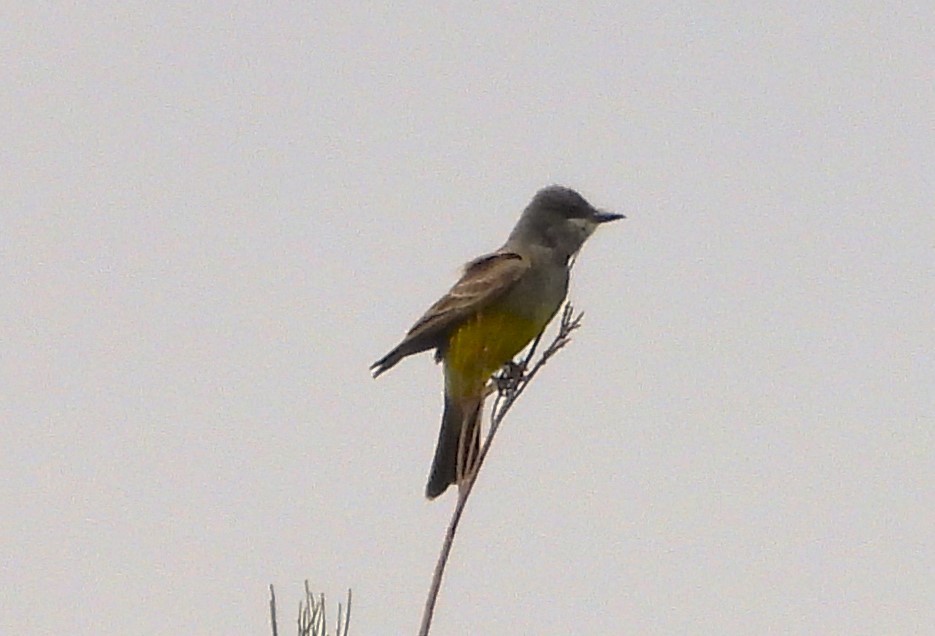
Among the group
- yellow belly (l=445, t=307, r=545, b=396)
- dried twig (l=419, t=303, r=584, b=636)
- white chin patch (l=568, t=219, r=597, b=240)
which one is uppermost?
white chin patch (l=568, t=219, r=597, b=240)

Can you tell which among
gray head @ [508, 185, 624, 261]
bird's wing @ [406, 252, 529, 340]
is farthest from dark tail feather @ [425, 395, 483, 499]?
gray head @ [508, 185, 624, 261]

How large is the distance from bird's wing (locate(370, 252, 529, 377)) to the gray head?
64cm

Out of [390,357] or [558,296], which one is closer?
[390,357]

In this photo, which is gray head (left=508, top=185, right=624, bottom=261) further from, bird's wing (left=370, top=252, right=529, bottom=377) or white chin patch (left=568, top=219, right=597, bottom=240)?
bird's wing (left=370, top=252, right=529, bottom=377)

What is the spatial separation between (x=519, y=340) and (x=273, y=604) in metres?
4.90

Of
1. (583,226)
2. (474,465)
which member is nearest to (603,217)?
(583,226)

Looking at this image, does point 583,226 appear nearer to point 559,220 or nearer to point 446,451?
point 559,220

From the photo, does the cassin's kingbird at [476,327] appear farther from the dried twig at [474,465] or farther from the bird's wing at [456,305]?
the dried twig at [474,465]

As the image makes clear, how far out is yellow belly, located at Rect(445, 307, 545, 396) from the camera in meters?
7.75

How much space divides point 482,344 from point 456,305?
0.26m

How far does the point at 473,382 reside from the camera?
772cm

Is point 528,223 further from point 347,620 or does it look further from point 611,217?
point 347,620

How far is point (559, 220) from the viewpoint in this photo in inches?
353

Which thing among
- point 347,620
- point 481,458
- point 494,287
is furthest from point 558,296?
point 347,620
